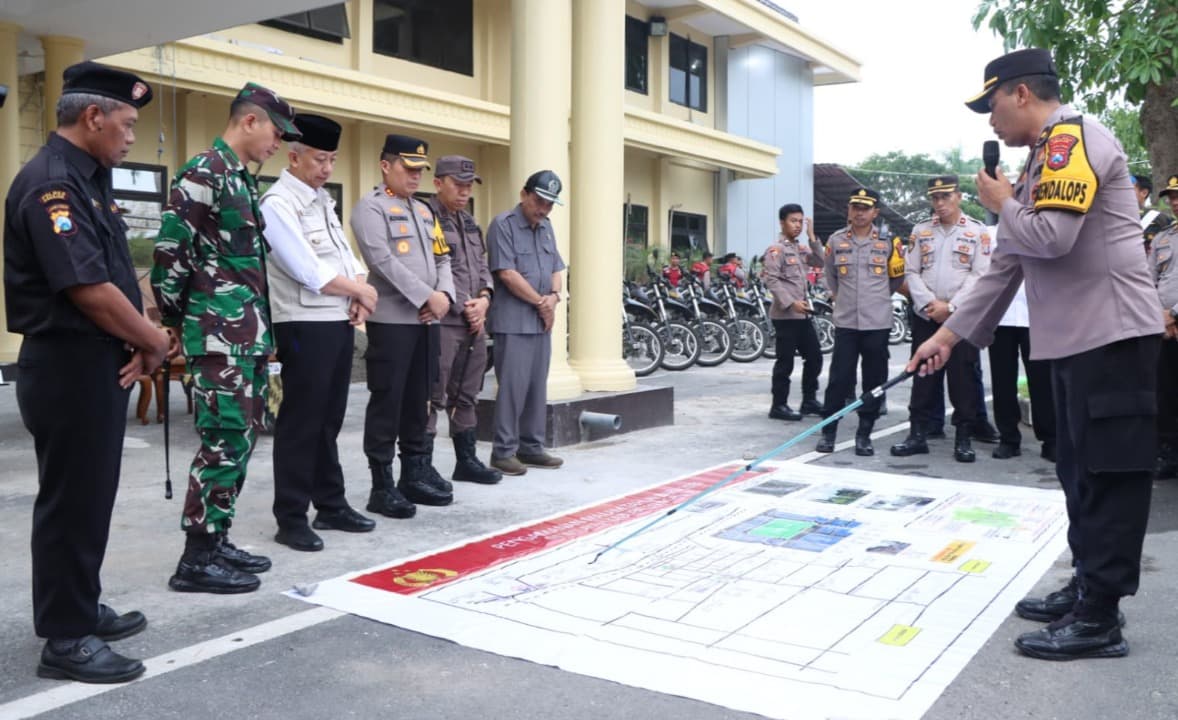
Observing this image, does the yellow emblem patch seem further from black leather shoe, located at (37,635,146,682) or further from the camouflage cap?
black leather shoe, located at (37,635,146,682)

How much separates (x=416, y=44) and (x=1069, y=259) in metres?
14.1

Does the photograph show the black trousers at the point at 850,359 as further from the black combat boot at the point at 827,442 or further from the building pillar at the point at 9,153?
the building pillar at the point at 9,153

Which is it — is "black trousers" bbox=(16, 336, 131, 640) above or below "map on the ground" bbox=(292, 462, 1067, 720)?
above

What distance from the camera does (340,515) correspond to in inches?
184

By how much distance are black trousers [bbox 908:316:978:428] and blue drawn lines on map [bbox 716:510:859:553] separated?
2.35 meters

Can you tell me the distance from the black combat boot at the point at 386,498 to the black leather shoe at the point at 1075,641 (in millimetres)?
2777

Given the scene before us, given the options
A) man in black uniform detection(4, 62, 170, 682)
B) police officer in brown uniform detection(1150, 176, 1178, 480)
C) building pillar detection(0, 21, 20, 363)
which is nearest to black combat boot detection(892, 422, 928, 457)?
police officer in brown uniform detection(1150, 176, 1178, 480)

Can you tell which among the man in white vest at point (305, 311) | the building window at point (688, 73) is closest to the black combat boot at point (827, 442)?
the man in white vest at point (305, 311)

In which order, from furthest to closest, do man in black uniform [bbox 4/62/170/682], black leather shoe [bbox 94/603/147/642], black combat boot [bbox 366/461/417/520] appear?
black combat boot [bbox 366/461/417/520], black leather shoe [bbox 94/603/147/642], man in black uniform [bbox 4/62/170/682]

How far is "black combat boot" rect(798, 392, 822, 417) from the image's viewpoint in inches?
343

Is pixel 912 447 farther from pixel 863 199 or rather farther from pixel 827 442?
pixel 863 199

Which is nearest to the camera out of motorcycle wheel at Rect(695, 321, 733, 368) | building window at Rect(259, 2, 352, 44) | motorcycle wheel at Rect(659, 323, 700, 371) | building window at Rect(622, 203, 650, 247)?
motorcycle wheel at Rect(659, 323, 700, 371)

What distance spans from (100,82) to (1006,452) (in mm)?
5765

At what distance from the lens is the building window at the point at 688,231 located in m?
21.9
